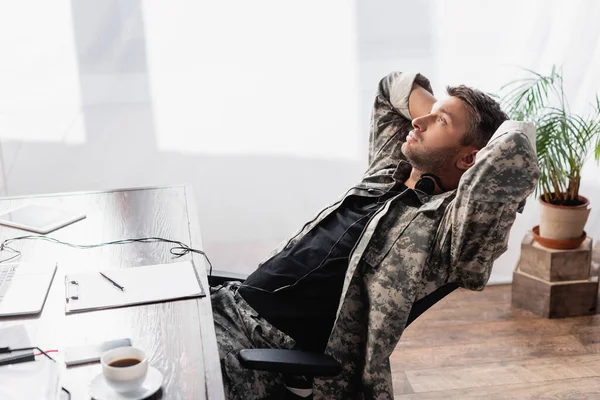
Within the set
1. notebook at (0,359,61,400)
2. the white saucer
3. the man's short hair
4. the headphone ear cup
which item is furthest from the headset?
notebook at (0,359,61,400)

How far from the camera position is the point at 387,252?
5.67ft

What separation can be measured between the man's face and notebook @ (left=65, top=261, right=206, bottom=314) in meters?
0.63

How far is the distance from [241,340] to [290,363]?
343mm

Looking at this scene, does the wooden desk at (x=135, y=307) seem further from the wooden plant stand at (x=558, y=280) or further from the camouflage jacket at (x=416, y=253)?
the wooden plant stand at (x=558, y=280)

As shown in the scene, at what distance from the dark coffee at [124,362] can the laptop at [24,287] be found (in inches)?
15.3

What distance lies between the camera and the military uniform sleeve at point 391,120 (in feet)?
7.06

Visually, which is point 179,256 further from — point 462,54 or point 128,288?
point 462,54

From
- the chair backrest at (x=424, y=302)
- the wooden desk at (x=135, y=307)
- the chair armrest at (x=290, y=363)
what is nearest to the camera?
the wooden desk at (x=135, y=307)

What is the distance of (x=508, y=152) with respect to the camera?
1.58m

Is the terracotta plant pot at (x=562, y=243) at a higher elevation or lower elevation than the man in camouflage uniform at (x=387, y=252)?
lower

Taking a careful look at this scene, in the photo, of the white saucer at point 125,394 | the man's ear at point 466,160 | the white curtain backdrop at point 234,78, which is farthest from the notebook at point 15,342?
the white curtain backdrop at point 234,78

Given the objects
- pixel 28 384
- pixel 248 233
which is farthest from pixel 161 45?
pixel 28 384

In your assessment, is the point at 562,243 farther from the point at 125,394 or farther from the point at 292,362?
the point at 125,394

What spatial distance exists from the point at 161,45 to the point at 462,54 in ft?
3.99
